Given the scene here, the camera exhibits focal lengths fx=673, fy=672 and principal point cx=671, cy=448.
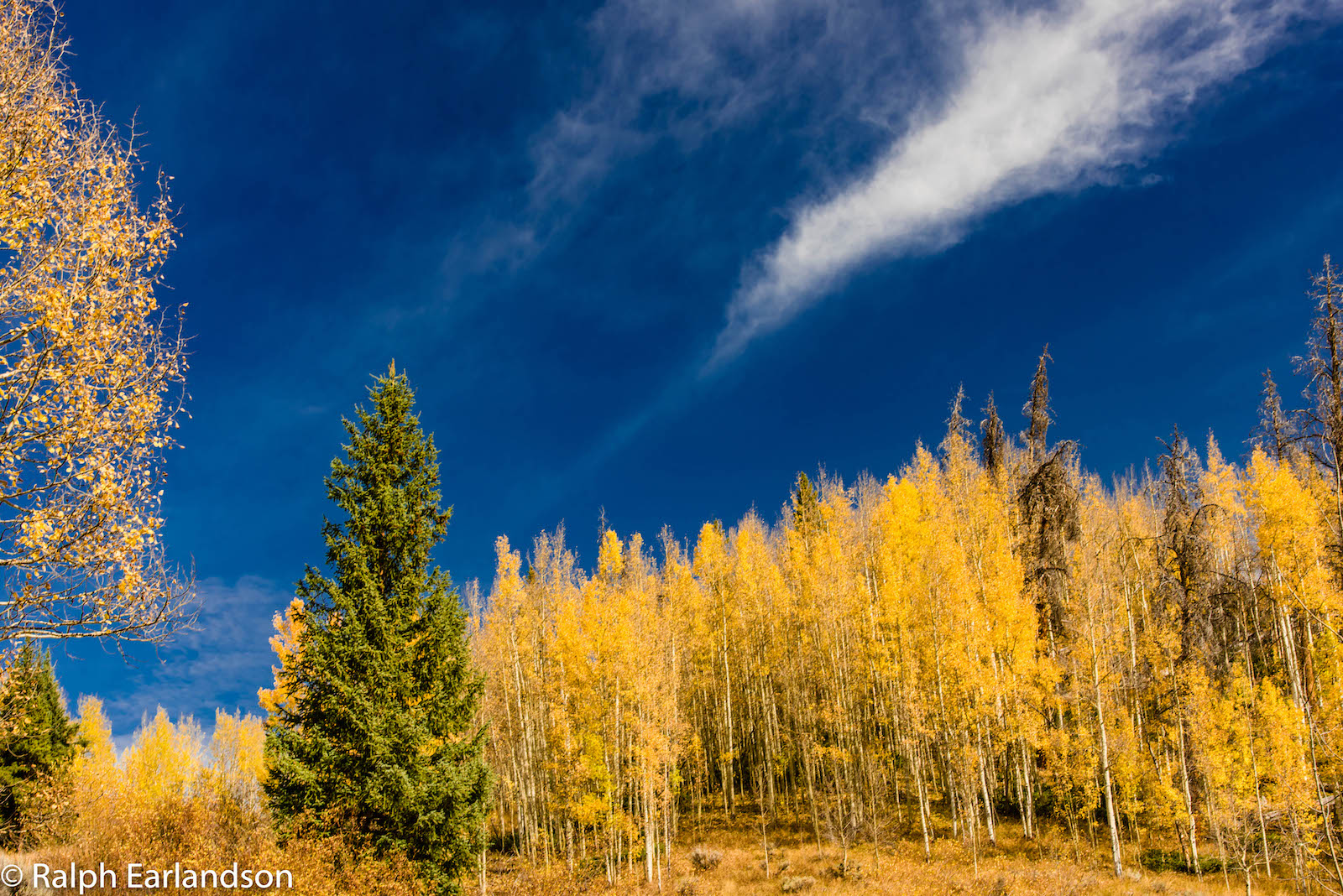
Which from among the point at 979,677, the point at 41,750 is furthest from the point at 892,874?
the point at 41,750


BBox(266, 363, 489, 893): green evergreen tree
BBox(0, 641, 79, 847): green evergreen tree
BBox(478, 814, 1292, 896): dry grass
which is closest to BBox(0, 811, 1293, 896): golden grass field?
BBox(478, 814, 1292, 896): dry grass

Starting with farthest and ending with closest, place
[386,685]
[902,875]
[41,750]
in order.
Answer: [41,750], [902,875], [386,685]

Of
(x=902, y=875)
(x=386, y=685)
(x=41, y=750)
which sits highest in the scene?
(x=386, y=685)

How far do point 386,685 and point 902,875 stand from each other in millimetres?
18628

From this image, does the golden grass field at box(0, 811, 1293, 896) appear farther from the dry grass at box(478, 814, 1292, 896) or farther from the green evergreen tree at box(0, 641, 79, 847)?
the green evergreen tree at box(0, 641, 79, 847)

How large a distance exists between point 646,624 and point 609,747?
16.6 ft

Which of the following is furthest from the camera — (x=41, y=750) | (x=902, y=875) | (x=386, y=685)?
(x=41, y=750)

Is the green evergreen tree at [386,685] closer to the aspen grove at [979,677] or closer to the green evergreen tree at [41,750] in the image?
the aspen grove at [979,677]

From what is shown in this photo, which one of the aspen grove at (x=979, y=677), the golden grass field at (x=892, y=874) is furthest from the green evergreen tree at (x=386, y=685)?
the aspen grove at (x=979, y=677)

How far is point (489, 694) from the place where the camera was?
34.3 meters

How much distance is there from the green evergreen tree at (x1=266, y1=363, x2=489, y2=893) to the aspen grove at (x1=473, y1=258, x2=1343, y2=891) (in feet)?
37.5

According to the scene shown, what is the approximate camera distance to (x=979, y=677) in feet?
81.9

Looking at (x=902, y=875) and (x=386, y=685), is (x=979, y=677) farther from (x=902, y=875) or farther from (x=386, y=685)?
(x=386, y=685)

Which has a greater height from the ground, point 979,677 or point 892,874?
point 979,677
